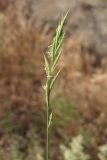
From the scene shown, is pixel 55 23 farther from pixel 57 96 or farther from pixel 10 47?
pixel 57 96

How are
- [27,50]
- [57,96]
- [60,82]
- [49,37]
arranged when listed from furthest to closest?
[49,37] → [27,50] → [60,82] → [57,96]

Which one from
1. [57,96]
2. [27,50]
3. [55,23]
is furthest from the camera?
[55,23]

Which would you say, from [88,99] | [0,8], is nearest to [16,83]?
[88,99]

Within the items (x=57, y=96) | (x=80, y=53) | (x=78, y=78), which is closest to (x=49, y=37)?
(x=80, y=53)

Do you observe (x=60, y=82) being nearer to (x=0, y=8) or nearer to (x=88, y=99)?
(x=88, y=99)

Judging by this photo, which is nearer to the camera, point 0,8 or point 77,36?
point 77,36

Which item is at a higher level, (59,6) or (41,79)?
(59,6)
